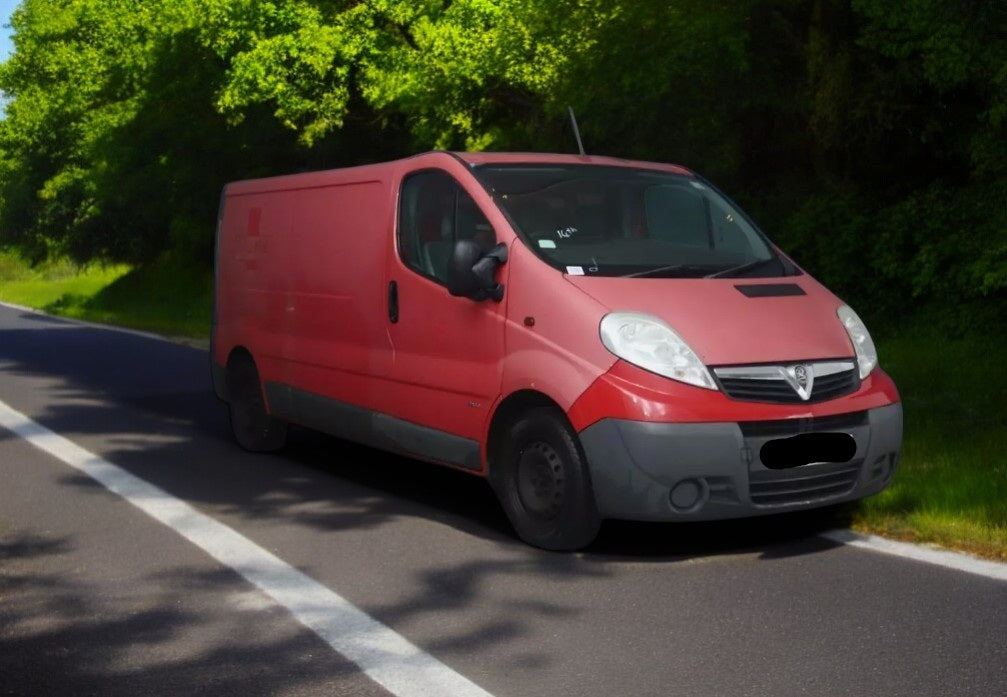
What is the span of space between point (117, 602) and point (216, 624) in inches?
24.3

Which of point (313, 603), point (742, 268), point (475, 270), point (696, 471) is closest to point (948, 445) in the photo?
point (742, 268)

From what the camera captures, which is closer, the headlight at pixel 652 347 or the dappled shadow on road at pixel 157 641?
the dappled shadow on road at pixel 157 641

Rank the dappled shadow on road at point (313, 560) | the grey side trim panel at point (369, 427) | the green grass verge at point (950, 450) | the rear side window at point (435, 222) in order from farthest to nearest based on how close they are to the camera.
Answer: the rear side window at point (435, 222) < the grey side trim panel at point (369, 427) < the green grass verge at point (950, 450) < the dappled shadow on road at point (313, 560)

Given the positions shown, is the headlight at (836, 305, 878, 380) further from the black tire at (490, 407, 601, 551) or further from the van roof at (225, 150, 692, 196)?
the van roof at (225, 150, 692, 196)

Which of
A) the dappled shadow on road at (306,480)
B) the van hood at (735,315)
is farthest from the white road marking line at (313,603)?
the van hood at (735,315)

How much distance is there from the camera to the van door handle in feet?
26.2

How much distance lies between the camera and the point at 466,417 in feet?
24.2

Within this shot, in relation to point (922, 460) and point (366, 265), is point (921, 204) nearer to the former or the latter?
point (922, 460)

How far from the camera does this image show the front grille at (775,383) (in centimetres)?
655

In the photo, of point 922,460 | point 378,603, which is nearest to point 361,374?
point 378,603

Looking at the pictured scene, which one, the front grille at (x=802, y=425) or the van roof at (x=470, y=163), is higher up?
the van roof at (x=470, y=163)

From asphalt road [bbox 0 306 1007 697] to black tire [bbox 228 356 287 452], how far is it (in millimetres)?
855

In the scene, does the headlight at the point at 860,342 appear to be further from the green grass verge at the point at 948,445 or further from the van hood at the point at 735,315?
the green grass verge at the point at 948,445

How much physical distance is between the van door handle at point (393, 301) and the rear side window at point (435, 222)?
0.50ft
